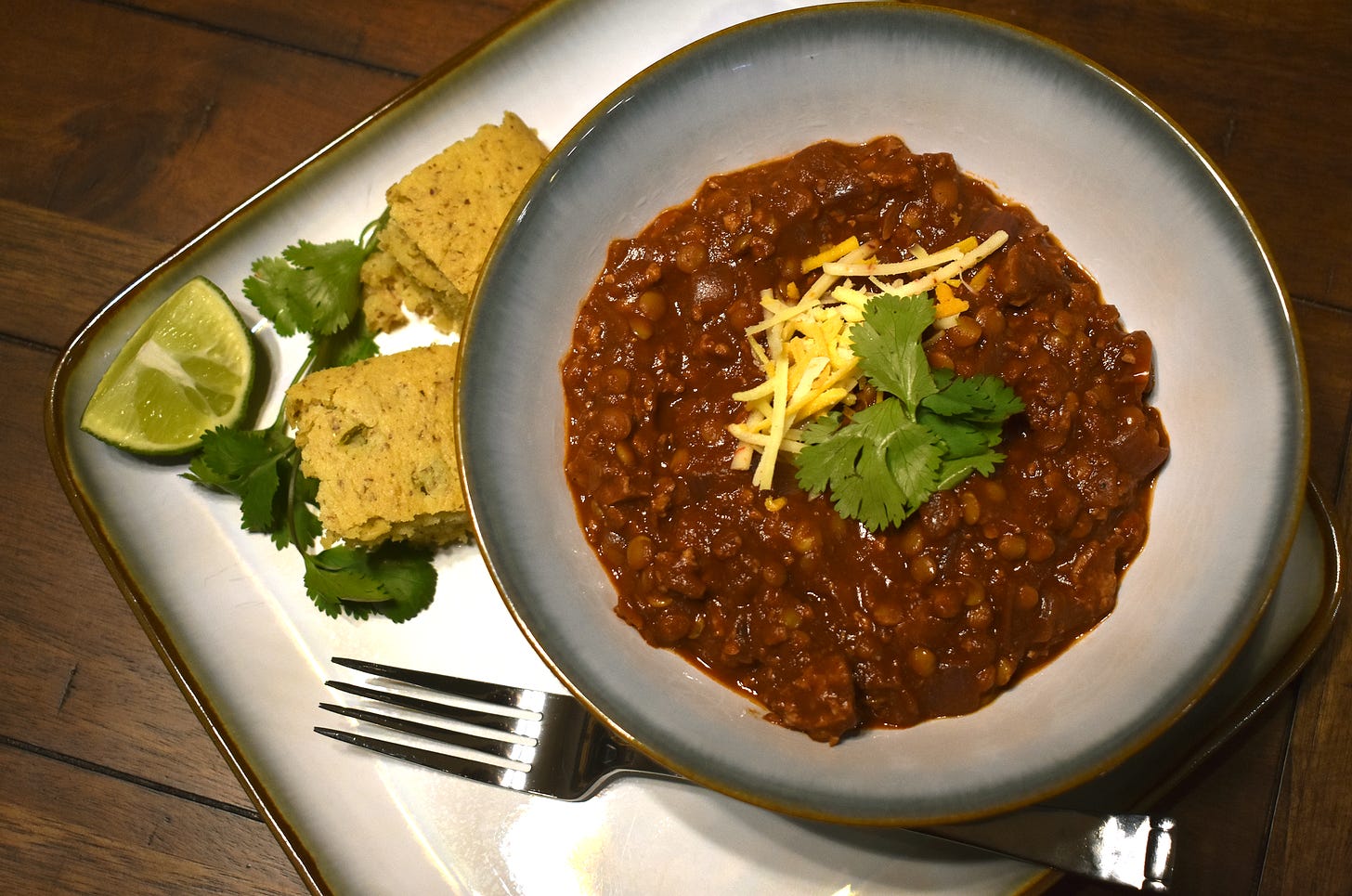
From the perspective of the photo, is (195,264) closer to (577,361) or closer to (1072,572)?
(577,361)

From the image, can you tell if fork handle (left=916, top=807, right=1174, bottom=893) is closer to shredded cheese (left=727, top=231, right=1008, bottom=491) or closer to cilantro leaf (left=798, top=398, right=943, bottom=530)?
cilantro leaf (left=798, top=398, right=943, bottom=530)

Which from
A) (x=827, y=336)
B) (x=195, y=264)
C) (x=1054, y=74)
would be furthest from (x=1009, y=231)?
(x=195, y=264)

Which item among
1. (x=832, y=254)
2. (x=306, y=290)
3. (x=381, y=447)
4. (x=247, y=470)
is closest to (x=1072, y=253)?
(x=832, y=254)

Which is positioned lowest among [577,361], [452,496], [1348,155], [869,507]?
[452,496]

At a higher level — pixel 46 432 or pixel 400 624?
pixel 46 432

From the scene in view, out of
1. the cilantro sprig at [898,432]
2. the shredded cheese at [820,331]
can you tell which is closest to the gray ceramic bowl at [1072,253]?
the shredded cheese at [820,331]

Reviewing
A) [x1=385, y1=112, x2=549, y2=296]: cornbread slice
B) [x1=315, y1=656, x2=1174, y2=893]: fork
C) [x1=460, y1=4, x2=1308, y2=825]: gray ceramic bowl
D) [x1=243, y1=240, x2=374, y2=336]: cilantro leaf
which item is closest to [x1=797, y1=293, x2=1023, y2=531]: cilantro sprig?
[x1=460, y1=4, x2=1308, y2=825]: gray ceramic bowl

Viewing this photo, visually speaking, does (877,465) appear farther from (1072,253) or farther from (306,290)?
(306,290)
